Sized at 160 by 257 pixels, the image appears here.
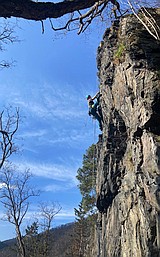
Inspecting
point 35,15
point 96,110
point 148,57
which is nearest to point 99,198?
point 96,110

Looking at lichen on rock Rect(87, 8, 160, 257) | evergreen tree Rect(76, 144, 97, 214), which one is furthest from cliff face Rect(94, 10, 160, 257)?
evergreen tree Rect(76, 144, 97, 214)

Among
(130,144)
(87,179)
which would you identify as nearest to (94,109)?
(130,144)

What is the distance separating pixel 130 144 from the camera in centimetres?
1102

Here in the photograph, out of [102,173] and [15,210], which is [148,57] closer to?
[102,173]

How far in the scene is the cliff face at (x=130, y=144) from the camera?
8.45 metres

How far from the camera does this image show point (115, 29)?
1387 centimetres

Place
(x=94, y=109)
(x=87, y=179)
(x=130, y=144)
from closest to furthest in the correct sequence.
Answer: (x=130, y=144)
(x=94, y=109)
(x=87, y=179)

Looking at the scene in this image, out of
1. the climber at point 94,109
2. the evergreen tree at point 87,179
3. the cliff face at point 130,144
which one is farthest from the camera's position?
the evergreen tree at point 87,179

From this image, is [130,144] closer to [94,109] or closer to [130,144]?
[130,144]

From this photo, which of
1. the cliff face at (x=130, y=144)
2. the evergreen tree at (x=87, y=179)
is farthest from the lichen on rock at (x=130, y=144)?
the evergreen tree at (x=87, y=179)

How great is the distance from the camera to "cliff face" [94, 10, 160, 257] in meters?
8.45

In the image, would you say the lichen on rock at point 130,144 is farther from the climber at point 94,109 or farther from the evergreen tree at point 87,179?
the evergreen tree at point 87,179

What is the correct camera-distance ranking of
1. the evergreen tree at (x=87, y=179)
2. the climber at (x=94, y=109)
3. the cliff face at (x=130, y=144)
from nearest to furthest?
1. the cliff face at (x=130, y=144)
2. the climber at (x=94, y=109)
3. the evergreen tree at (x=87, y=179)

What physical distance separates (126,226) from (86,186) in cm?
2330
